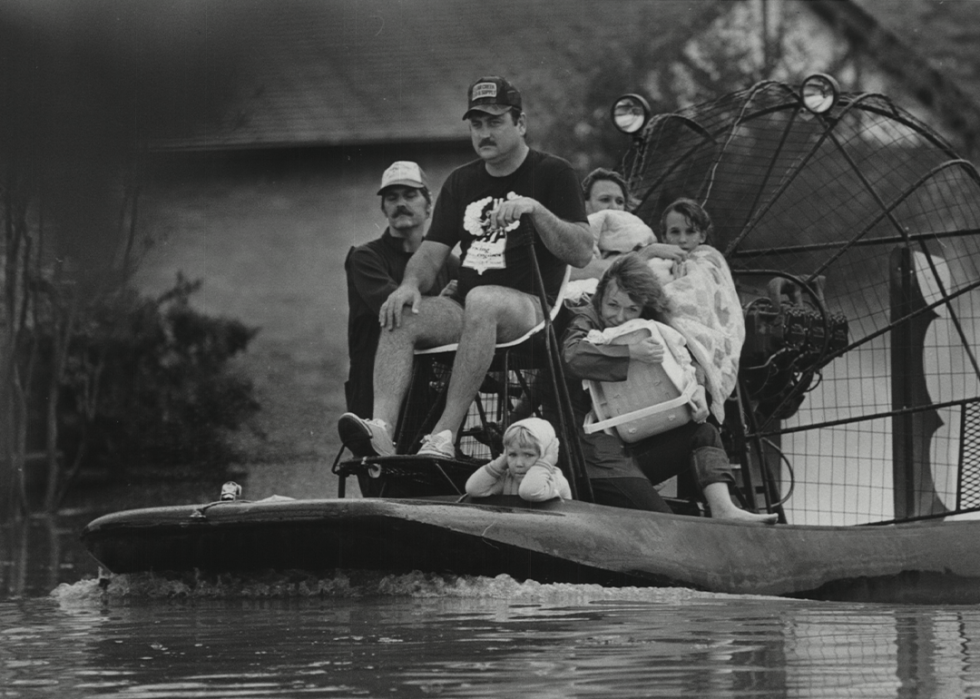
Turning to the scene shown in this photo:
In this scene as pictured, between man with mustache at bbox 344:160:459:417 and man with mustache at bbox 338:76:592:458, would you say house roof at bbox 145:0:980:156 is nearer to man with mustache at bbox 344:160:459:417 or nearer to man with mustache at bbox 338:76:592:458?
man with mustache at bbox 344:160:459:417

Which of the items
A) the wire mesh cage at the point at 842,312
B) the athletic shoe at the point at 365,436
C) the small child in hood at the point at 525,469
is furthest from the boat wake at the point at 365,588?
the wire mesh cage at the point at 842,312

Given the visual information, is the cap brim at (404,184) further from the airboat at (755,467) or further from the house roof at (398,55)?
the house roof at (398,55)

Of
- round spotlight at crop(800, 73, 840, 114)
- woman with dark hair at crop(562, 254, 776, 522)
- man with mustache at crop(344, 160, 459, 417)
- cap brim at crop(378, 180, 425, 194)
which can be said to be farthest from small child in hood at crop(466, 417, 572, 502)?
round spotlight at crop(800, 73, 840, 114)

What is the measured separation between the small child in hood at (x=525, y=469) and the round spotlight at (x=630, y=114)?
3172 mm

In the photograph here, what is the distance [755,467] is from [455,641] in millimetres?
3858

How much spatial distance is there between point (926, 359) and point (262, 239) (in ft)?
37.9

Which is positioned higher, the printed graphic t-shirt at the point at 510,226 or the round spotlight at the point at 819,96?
the round spotlight at the point at 819,96

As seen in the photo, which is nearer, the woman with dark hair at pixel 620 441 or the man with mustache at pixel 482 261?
the man with mustache at pixel 482 261

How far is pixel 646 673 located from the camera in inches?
213

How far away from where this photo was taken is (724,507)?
27.2 feet

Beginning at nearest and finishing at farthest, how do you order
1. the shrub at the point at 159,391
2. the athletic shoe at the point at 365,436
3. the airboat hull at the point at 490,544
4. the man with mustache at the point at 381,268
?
the airboat hull at the point at 490,544 → the athletic shoe at the point at 365,436 → the man with mustache at the point at 381,268 → the shrub at the point at 159,391

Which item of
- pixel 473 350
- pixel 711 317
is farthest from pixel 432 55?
pixel 473 350

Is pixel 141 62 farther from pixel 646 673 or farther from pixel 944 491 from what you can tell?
pixel 646 673

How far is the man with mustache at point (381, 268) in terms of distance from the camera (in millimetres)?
8805
